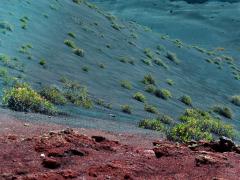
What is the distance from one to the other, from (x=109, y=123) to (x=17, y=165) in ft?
30.1

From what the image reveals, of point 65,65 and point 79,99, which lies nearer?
point 79,99

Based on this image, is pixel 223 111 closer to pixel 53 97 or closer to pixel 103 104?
pixel 103 104

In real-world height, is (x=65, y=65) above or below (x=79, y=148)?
below

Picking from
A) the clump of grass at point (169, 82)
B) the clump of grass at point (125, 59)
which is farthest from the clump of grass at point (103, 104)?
the clump of grass at point (125, 59)

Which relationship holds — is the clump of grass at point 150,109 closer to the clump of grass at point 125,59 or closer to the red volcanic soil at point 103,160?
the clump of grass at point 125,59

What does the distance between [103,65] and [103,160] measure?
→ 2345 centimetres

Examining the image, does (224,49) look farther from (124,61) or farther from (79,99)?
(79,99)

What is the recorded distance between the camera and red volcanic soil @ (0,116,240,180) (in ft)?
25.4

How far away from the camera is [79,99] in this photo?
20328mm

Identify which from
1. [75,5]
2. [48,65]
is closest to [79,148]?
[48,65]

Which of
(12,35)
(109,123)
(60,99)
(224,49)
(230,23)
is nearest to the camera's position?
(109,123)

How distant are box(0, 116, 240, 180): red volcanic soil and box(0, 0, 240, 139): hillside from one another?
15.3 ft

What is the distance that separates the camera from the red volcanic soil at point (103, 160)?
7756mm

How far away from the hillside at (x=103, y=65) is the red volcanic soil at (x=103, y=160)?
4.68m
